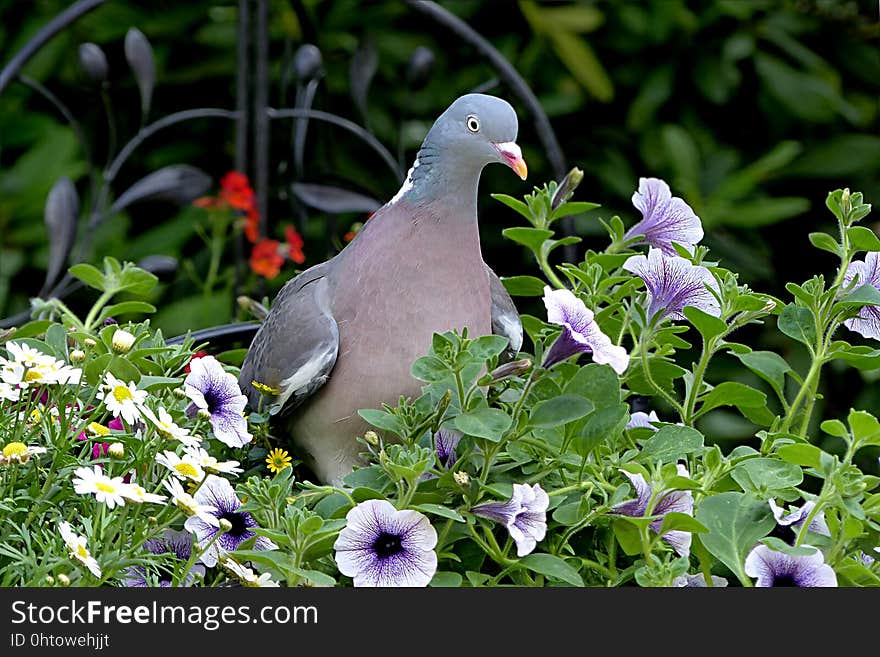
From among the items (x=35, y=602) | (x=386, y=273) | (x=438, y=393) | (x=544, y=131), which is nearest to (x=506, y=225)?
(x=544, y=131)

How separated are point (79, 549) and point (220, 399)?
0.68ft

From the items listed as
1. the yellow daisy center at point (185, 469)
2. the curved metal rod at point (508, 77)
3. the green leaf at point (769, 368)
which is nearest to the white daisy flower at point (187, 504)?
the yellow daisy center at point (185, 469)

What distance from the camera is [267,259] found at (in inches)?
78.7

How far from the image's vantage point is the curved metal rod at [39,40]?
5.35ft

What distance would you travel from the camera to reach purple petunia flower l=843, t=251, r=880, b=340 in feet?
3.10

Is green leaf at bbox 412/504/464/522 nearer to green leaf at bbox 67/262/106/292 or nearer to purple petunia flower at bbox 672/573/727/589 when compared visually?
purple petunia flower at bbox 672/573/727/589

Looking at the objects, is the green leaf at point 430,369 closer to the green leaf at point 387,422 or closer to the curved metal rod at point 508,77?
the green leaf at point 387,422

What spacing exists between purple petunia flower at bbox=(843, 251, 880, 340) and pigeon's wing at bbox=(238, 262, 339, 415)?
1.34ft

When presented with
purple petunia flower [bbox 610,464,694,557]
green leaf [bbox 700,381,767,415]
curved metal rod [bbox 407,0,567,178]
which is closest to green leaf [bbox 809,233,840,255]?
green leaf [bbox 700,381,767,415]

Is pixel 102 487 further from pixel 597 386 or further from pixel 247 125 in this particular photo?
pixel 247 125

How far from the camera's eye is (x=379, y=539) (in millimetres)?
780

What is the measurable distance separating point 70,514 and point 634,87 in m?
1.85

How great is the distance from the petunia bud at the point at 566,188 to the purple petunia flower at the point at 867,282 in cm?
23

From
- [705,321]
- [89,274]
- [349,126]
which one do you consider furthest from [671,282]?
[349,126]
